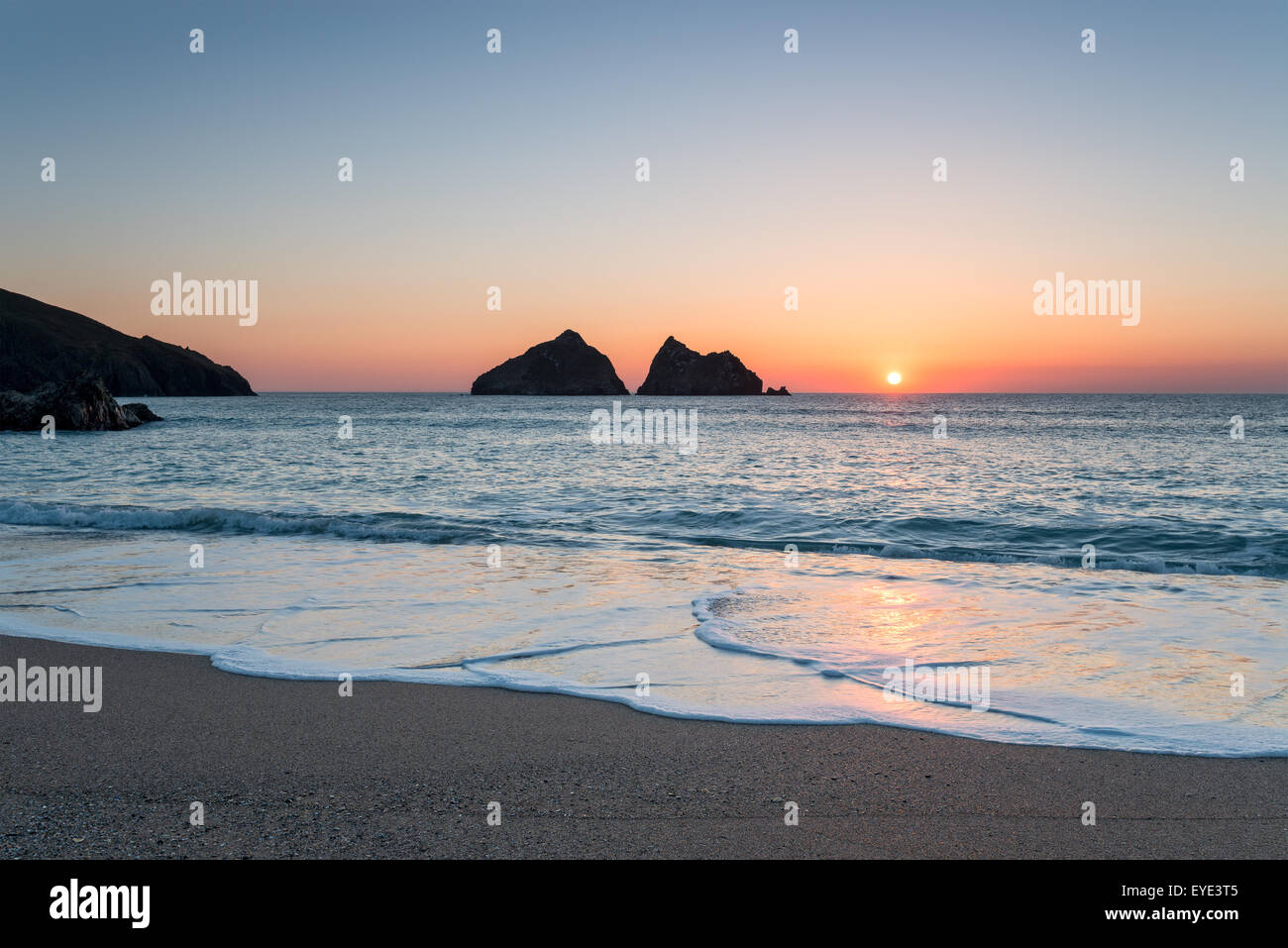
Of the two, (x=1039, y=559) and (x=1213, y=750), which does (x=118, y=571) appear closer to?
(x=1213, y=750)

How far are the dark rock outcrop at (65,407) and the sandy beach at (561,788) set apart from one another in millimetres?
50406

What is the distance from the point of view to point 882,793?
166 inches

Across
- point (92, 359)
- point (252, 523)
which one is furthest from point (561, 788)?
point (92, 359)

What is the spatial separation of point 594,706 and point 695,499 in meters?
13.8

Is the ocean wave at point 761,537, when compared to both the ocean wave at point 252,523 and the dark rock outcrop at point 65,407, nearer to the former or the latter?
the ocean wave at point 252,523

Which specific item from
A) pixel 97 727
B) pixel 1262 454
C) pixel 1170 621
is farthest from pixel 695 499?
pixel 1262 454

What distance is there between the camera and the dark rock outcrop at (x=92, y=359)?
469 feet

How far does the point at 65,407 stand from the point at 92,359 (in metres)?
125
